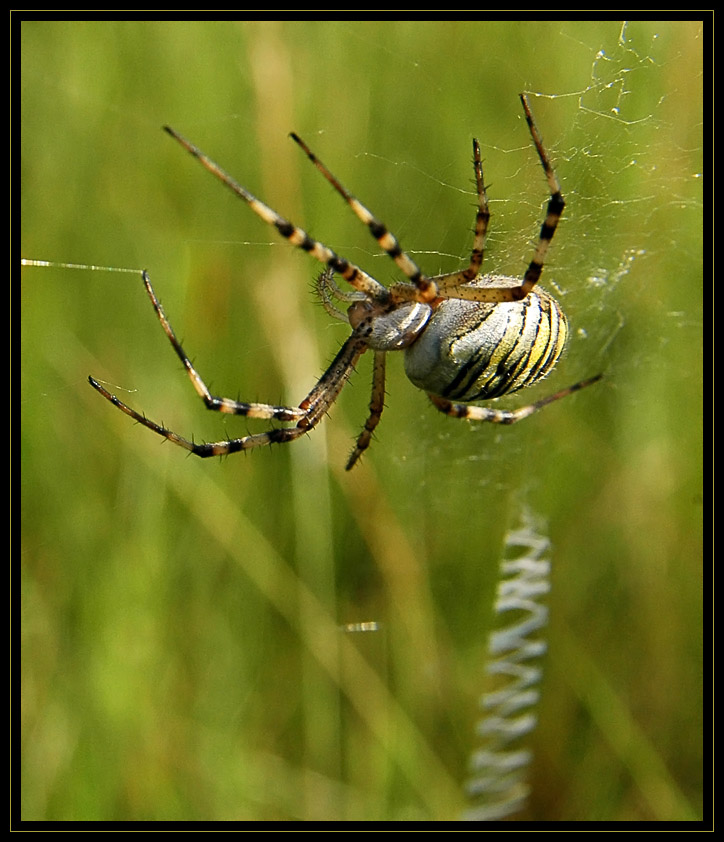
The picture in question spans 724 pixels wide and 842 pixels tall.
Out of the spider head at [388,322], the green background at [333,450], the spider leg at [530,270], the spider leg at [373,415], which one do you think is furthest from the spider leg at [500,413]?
the spider leg at [530,270]

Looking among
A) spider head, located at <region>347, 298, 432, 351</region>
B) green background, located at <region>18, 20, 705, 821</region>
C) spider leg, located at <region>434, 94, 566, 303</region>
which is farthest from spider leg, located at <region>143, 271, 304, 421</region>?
spider leg, located at <region>434, 94, 566, 303</region>

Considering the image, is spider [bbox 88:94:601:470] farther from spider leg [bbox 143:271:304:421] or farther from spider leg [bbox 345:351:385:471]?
spider leg [bbox 345:351:385:471]

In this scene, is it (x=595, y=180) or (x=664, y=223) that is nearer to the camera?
(x=595, y=180)

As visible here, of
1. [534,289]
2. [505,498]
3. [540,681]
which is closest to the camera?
[534,289]

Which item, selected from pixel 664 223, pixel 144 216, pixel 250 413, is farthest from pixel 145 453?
pixel 664 223

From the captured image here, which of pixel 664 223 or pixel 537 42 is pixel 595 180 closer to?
pixel 664 223

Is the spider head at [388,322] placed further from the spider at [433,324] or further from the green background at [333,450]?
the green background at [333,450]

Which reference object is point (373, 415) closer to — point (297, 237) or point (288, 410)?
point (288, 410)
